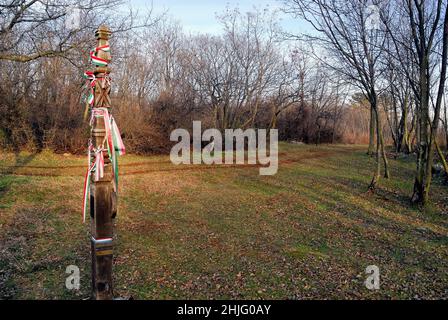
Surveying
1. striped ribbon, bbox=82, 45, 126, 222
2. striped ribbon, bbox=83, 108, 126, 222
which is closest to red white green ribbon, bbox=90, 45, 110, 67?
striped ribbon, bbox=82, 45, 126, 222

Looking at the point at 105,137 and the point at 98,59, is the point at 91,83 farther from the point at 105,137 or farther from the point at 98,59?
the point at 105,137

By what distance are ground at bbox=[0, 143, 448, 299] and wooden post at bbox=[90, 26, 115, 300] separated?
118 cm

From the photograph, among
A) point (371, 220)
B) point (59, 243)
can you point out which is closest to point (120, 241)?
point (59, 243)

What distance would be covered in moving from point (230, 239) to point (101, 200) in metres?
3.76

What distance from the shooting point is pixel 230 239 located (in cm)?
671

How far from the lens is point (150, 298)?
4379 mm

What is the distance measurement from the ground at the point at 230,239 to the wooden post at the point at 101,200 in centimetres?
118

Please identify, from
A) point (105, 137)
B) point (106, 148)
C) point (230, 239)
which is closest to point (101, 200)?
point (106, 148)

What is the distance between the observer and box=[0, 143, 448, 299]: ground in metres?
4.73

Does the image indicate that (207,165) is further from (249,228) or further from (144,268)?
(144,268)

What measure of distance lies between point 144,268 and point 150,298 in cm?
97

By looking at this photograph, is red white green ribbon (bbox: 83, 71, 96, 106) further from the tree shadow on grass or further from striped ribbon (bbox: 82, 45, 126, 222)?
the tree shadow on grass

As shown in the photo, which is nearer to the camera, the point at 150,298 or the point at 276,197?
the point at 150,298

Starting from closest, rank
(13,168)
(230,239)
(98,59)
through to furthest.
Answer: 1. (98,59)
2. (230,239)
3. (13,168)
